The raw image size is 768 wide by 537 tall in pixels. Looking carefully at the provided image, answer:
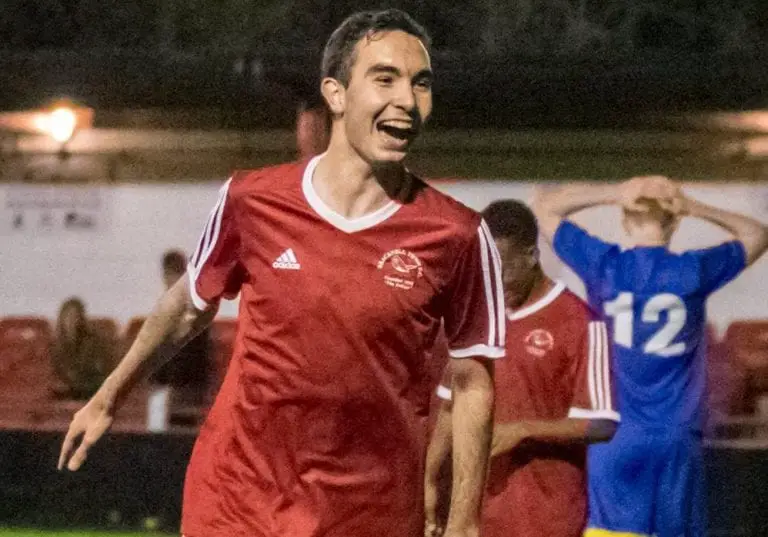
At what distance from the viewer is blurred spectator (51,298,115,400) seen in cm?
759

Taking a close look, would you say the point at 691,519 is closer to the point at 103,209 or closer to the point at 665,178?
the point at 665,178

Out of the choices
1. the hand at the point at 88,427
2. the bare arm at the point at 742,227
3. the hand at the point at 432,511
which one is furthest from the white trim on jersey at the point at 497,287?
the bare arm at the point at 742,227

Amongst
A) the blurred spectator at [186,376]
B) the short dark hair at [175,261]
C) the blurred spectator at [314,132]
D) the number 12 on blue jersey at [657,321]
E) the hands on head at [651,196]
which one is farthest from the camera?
the short dark hair at [175,261]

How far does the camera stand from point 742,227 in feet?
20.3

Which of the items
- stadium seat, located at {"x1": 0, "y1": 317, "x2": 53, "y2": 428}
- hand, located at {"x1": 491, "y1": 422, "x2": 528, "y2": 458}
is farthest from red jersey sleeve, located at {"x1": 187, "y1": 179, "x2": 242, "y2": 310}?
stadium seat, located at {"x1": 0, "y1": 317, "x2": 53, "y2": 428}

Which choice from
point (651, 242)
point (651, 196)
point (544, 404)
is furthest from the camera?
point (651, 196)

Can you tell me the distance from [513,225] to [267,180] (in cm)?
159

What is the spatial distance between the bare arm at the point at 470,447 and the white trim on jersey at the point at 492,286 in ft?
0.21

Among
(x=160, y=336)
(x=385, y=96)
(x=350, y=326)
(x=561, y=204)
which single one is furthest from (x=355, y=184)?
(x=561, y=204)

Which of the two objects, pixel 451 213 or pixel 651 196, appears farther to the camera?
pixel 651 196

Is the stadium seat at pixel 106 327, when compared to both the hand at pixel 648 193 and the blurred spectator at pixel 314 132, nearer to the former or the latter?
the blurred spectator at pixel 314 132

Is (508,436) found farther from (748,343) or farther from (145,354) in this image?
(748,343)

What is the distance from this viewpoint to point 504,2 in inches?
376

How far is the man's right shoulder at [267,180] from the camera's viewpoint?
9.91ft
